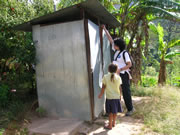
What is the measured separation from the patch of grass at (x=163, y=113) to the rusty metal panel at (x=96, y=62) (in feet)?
3.77

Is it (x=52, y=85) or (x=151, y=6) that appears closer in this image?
(x=52, y=85)

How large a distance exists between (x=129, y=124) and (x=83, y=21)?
2.61 meters

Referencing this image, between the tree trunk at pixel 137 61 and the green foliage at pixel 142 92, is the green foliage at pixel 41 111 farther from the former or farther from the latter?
the tree trunk at pixel 137 61

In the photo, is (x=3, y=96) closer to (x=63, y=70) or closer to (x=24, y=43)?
(x=24, y=43)

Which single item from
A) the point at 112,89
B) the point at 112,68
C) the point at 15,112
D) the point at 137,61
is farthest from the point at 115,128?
the point at 137,61

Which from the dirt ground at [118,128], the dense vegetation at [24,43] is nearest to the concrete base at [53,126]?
the dirt ground at [118,128]

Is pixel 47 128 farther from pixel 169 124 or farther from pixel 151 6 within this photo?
pixel 151 6

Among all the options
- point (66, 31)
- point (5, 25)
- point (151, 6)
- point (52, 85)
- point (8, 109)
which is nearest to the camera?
point (66, 31)

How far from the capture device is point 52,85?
13.0 ft

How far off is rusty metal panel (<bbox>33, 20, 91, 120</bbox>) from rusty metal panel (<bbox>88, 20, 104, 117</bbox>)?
0.76ft

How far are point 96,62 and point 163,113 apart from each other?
2.27 metres

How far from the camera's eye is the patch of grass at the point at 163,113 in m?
3.45

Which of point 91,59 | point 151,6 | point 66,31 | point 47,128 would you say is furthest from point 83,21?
point 151,6

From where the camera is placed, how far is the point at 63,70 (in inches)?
149
